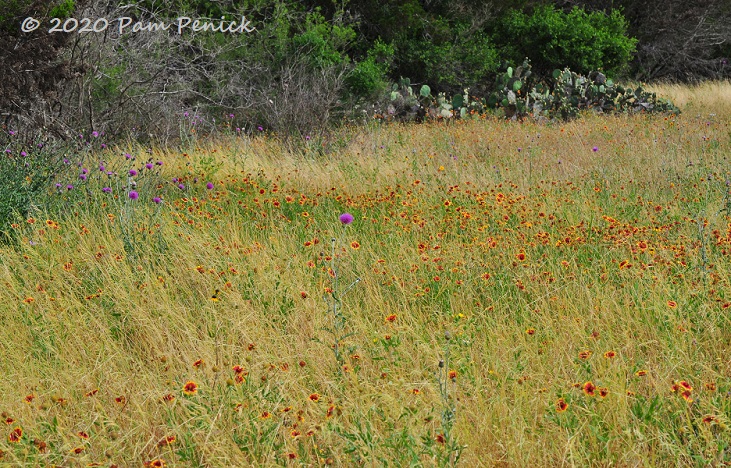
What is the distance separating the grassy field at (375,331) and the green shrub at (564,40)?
29.8ft

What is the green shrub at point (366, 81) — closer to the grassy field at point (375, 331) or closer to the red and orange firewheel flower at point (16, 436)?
the grassy field at point (375, 331)

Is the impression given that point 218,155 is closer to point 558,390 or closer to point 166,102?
point 166,102

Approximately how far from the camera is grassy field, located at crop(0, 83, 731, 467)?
2160mm

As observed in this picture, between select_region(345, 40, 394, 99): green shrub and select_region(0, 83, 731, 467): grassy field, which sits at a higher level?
select_region(0, 83, 731, 467): grassy field

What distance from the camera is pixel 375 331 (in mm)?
3010

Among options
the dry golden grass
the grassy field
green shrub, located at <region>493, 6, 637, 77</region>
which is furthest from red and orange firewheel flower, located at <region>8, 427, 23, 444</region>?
green shrub, located at <region>493, 6, 637, 77</region>

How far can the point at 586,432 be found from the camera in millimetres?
2242

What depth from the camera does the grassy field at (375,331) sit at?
7.09 ft

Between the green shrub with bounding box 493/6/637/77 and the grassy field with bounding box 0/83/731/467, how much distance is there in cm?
909

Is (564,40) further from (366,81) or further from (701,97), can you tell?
(366,81)

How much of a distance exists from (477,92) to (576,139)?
6.75 meters

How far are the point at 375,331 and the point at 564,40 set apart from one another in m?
12.5

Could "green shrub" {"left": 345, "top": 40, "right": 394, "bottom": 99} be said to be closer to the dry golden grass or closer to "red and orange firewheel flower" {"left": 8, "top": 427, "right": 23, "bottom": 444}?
the dry golden grass

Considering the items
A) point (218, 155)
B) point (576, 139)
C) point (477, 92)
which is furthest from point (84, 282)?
point (477, 92)
